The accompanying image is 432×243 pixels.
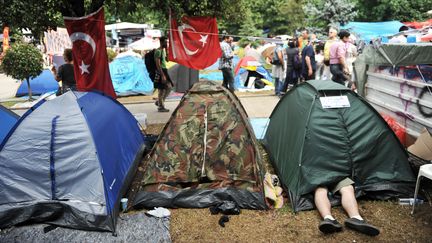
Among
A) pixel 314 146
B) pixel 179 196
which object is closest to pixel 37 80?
pixel 179 196

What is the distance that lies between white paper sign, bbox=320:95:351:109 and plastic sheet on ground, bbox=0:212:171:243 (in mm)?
2528

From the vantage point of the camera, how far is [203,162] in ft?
16.5

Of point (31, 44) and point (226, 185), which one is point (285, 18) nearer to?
point (31, 44)

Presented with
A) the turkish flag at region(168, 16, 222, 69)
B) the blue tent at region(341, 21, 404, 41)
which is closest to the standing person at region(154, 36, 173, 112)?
the turkish flag at region(168, 16, 222, 69)

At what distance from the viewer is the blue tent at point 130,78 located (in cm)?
1305

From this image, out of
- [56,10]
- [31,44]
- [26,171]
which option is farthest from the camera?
[31,44]

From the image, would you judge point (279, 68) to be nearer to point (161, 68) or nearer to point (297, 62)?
point (297, 62)

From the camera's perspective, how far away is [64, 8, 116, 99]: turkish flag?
7.09 m

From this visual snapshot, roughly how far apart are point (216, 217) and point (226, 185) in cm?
46

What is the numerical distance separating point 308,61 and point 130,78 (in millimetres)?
6352

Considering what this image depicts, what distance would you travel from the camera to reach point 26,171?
4453 mm

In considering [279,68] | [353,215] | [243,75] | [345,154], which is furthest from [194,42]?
[243,75]

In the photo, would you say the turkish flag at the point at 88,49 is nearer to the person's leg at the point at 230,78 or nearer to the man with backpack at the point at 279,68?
the person's leg at the point at 230,78

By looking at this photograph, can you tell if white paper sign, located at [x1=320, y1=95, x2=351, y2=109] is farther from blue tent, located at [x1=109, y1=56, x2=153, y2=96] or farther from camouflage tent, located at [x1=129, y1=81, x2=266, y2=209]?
blue tent, located at [x1=109, y1=56, x2=153, y2=96]
